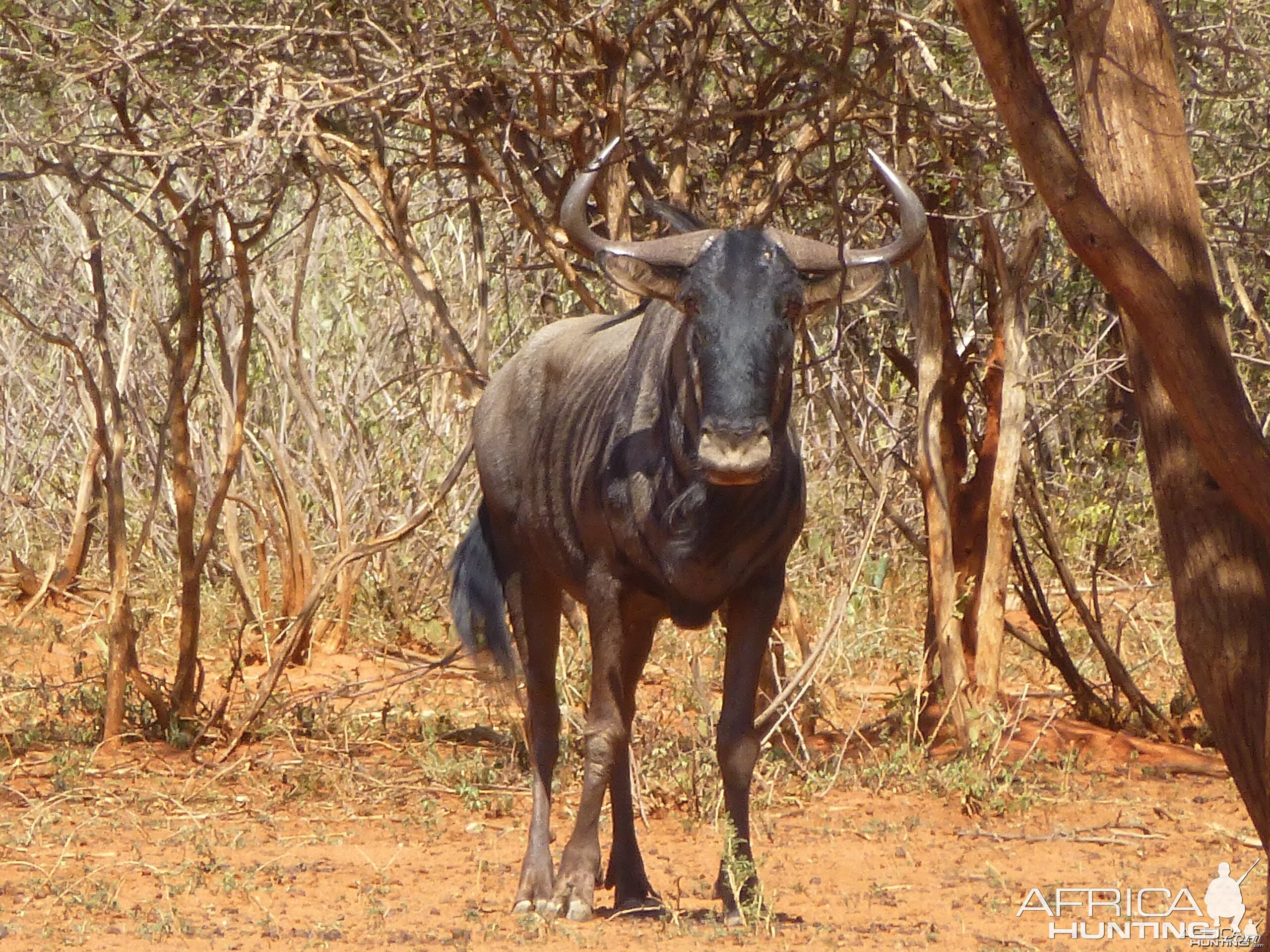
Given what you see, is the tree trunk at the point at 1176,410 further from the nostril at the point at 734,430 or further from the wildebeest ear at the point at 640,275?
the wildebeest ear at the point at 640,275

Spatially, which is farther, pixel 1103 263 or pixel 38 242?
pixel 38 242

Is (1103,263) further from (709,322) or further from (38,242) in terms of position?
(38,242)

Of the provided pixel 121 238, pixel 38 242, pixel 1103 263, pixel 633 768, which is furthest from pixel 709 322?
pixel 38 242

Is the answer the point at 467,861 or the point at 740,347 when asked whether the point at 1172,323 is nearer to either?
the point at 740,347

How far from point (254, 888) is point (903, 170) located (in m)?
3.60

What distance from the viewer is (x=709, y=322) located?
14.5 feet

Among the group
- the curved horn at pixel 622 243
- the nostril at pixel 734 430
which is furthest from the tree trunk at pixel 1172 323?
the curved horn at pixel 622 243

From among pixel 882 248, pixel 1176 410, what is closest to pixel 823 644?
pixel 882 248

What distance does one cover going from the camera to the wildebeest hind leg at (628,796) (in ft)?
16.3

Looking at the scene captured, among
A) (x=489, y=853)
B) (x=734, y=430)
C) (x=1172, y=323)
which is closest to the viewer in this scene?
(x=1172, y=323)

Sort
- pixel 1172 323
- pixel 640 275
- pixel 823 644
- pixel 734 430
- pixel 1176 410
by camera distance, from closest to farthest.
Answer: pixel 1172 323, pixel 1176 410, pixel 734 430, pixel 640 275, pixel 823 644

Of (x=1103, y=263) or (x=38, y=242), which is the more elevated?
(x=38, y=242)

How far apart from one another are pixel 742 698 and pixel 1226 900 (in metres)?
1.54

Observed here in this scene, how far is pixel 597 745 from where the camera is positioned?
4.82 meters
